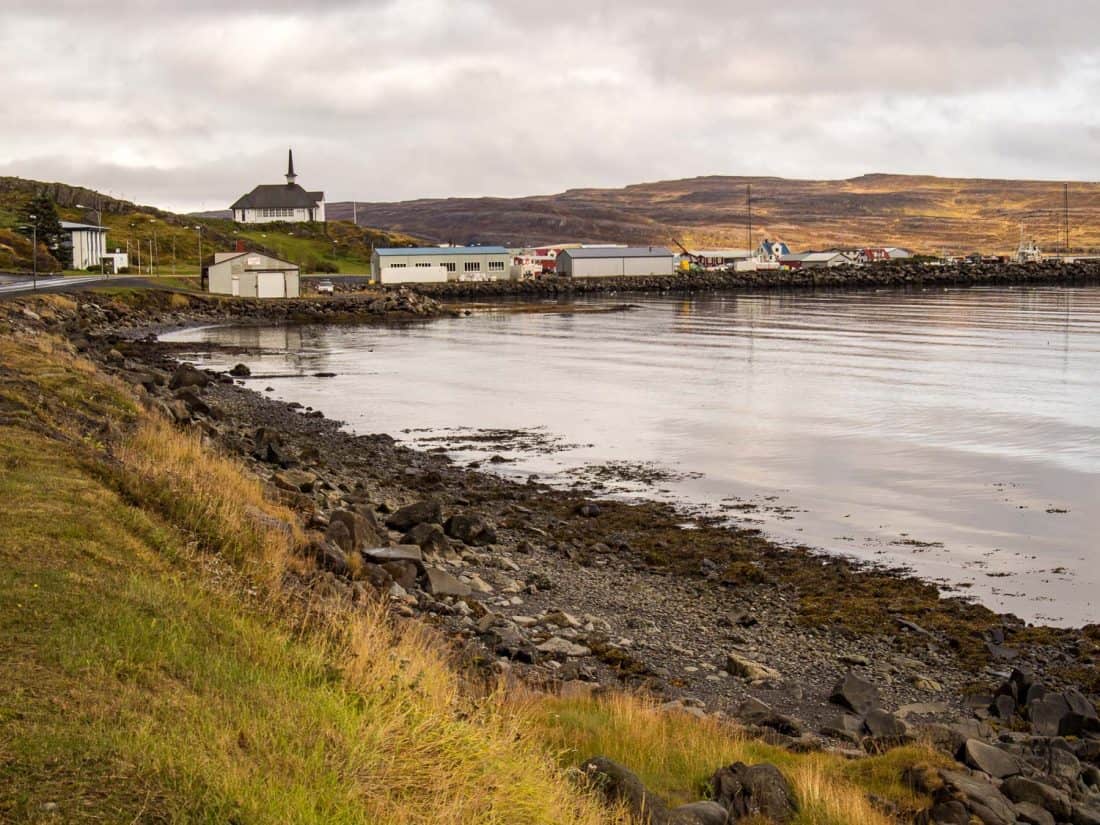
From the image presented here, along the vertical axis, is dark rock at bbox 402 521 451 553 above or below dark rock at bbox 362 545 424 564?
below

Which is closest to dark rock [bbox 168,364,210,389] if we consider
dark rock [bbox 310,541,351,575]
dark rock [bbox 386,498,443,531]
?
dark rock [bbox 386,498,443,531]

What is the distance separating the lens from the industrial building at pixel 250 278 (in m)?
107

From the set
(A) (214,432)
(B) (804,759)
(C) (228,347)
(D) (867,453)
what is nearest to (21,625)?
(B) (804,759)

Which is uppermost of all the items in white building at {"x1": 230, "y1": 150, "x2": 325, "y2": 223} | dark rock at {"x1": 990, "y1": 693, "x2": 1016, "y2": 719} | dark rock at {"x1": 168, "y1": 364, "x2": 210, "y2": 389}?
white building at {"x1": 230, "y1": 150, "x2": 325, "y2": 223}

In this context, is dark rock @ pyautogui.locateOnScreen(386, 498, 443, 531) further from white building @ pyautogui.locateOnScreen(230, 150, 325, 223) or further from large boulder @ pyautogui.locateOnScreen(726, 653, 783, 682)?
white building @ pyautogui.locateOnScreen(230, 150, 325, 223)

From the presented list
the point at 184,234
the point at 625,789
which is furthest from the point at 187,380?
the point at 184,234

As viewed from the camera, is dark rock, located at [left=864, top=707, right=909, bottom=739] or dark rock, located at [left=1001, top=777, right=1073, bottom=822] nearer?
dark rock, located at [left=1001, top=777, right=1073, bottom=822]

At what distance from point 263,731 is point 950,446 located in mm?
30607

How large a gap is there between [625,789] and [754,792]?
4.20ft

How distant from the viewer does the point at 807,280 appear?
169 m

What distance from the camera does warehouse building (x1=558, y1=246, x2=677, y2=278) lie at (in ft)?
541

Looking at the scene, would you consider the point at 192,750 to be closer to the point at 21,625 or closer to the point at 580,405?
the point at 21,625

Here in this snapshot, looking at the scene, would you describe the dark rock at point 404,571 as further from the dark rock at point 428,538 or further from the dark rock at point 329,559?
the dark rock at point 428,538

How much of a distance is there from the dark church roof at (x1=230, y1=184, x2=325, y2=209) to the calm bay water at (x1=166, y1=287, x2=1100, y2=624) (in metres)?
109
